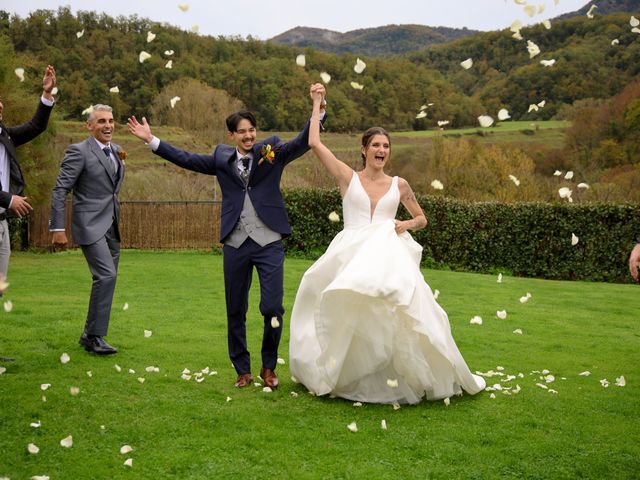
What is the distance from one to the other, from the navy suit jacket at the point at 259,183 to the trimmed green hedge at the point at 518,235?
15091 mm

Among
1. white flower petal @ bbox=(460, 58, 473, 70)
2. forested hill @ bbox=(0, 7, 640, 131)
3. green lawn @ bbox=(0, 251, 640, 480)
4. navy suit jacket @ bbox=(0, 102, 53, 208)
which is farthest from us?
forested hill @ bbox=(0, 7, 640, 131)

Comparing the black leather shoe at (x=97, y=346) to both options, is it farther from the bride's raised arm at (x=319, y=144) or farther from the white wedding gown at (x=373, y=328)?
the bride's raised arm at (x=319, y=144)

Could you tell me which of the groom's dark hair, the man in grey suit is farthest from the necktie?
the man in grey suit

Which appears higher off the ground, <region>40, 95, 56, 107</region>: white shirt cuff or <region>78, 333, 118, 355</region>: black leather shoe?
<region>40, 95, 56, 107</region>: white shirt cuff

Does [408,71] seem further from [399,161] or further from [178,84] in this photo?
[178,84]

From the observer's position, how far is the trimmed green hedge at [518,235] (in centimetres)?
1936

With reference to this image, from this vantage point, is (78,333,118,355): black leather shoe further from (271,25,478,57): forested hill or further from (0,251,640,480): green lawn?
(271,25,478,57): forested hill

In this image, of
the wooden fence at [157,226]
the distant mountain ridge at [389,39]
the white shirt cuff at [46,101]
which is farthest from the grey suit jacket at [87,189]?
the distant mountain ridge at [389,39]

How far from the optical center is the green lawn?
15.2 ft

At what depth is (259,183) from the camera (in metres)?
6.53

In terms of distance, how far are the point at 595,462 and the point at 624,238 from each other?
15922 millimetres

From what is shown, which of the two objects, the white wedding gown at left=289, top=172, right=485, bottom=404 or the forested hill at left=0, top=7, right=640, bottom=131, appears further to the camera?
the forested hill at left=0, top=7, right=640, bottom=131

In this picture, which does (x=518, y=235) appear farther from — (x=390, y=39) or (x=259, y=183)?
(x=390, y=39)

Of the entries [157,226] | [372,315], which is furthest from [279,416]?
[157,226]
